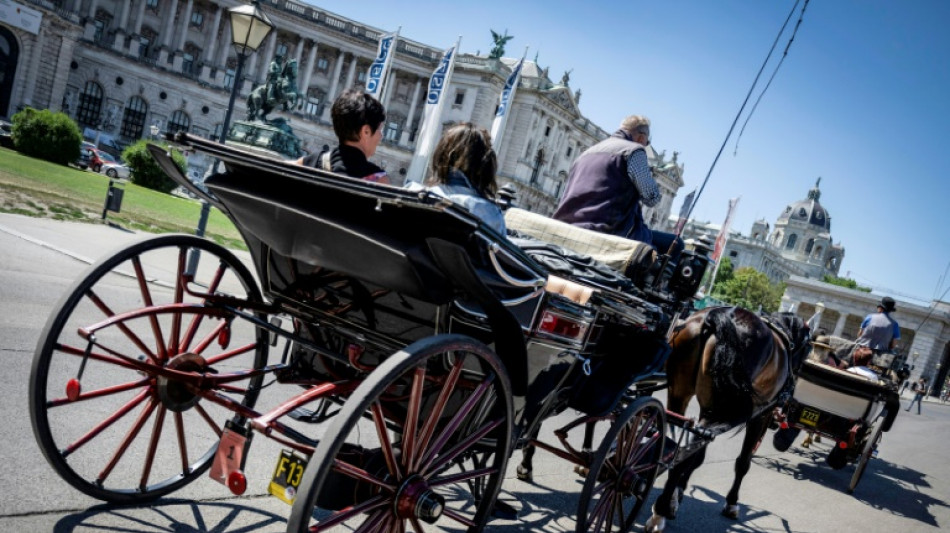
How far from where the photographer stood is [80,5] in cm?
5250

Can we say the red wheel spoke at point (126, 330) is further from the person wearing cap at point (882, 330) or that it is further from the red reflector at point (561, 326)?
the person wearing cap at point (882, 330)

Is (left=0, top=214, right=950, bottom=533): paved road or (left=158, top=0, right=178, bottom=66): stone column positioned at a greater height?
(left=158, top=0, right=178, bottom=66): stone column

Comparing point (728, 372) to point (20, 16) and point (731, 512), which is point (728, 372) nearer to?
point (731, 512)

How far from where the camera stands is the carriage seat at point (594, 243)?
4.18 metres

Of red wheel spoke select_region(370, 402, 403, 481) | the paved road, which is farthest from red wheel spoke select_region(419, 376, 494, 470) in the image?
the paved road

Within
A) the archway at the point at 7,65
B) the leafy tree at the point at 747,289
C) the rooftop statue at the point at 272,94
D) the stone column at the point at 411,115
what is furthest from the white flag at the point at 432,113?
the leafy tree at the point at 747,289

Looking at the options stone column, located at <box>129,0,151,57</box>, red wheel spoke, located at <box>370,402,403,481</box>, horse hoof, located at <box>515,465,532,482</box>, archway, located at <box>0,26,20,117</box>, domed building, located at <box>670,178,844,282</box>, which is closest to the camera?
red wheel spoke, located at <box>370,402,403,481</box>

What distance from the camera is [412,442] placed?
7.90ft

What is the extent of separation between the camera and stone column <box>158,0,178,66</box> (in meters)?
55.2

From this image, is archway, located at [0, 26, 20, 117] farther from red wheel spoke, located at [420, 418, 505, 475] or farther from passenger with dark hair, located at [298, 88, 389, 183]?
red wheel spoke, located at [420, 418, 505, 475]

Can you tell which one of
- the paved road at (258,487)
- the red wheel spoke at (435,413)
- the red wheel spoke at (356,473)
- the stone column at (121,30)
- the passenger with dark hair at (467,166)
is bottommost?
the paved road at (258,487)

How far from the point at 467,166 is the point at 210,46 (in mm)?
62479

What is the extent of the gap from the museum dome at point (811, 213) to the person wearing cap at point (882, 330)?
151 meters

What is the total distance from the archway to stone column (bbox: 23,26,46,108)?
35.4 inches
